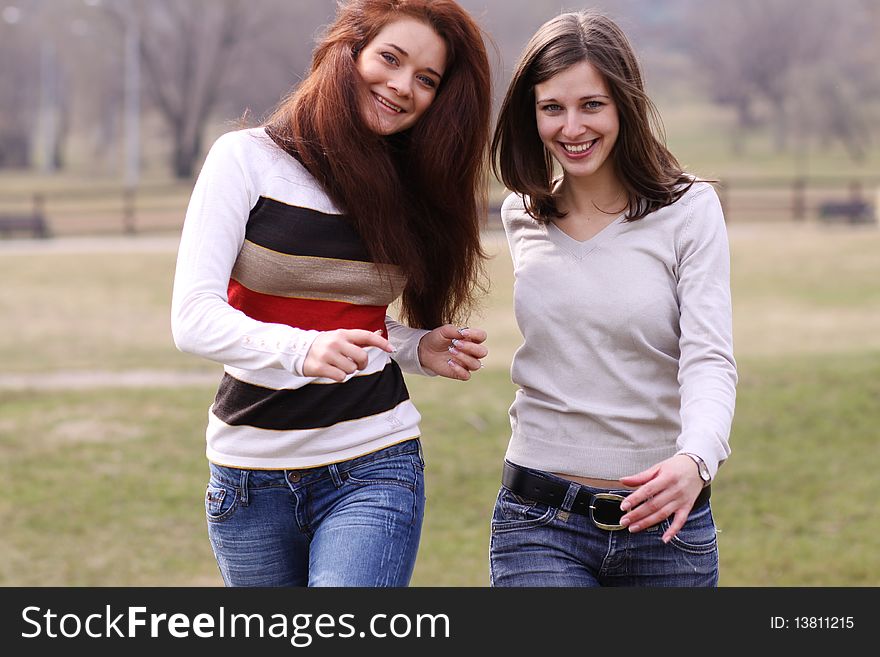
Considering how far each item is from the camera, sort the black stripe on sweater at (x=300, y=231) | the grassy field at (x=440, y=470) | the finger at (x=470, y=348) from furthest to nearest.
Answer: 1. the grassy field at (x=440, y=470)
2. the finger at (x=470, y=348)
3. the black stripe on sweater at (x=300, y=231)

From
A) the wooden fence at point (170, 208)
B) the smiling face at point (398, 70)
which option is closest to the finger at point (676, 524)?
the smiling face at point (398, 70)

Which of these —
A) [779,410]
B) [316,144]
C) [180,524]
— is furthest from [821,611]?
[779,410]

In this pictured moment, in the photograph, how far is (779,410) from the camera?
10109 mm

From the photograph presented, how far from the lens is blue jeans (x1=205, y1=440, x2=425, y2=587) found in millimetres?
2646

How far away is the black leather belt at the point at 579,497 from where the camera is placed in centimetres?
270

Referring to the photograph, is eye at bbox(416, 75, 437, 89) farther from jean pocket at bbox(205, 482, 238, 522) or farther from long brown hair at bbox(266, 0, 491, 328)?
jean pocket at bbox(205, 482, 238, 522)

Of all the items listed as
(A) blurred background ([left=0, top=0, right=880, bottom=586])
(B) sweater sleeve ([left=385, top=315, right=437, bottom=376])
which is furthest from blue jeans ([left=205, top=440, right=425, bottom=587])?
(A) blurred background ([left=0, top=0, right=880, bottom=586])

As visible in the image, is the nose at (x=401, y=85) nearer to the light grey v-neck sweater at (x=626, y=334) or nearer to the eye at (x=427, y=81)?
the eye at (x=427, y=81)

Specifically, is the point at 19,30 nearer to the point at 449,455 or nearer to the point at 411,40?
the point at 449,455

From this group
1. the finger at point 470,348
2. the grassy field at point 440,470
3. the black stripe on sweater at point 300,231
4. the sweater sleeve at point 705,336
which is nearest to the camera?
the sweater sleeve at point 705,336

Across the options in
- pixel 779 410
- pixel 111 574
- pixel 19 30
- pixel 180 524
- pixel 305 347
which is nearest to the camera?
pixel 305 347

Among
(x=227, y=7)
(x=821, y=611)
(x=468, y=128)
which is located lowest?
(x=821, y=611)

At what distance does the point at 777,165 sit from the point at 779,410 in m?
52.9

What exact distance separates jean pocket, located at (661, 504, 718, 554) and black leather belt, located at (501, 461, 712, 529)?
0.08ft
